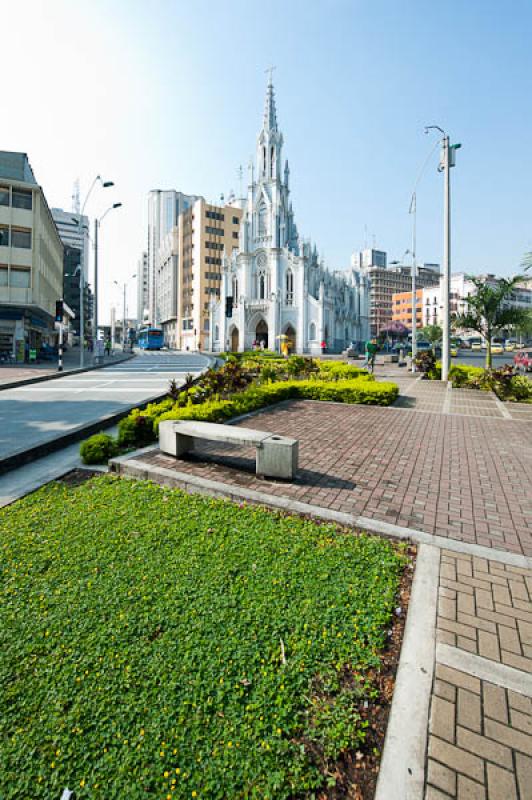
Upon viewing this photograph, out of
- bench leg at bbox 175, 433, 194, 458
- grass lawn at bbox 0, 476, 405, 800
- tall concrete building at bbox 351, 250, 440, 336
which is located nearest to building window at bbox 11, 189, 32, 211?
bench leg at bbox 175, 433, 194, 458

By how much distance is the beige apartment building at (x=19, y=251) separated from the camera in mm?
A: 31750

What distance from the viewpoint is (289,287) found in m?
63.1

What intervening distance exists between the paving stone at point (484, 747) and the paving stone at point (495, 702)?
7.1 inches

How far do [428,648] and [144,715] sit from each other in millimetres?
1843

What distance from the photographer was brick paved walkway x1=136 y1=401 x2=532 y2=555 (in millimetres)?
4863

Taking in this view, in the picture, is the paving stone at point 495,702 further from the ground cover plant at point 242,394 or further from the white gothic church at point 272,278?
the white gothic church at point 272,278

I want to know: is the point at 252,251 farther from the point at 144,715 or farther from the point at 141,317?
the point at 141,317

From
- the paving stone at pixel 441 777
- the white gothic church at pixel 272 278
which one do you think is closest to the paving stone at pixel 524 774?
the paving stone at pixel 441 777

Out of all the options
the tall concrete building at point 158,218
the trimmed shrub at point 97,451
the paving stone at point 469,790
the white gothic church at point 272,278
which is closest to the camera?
the paving stone at point 469,790

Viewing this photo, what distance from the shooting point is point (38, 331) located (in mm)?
41125

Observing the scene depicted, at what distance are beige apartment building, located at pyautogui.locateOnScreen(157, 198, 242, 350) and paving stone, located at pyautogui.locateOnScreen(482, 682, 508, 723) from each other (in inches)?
2972

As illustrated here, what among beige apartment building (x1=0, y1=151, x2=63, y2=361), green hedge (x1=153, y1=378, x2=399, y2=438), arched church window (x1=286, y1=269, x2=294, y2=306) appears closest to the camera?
green hedge (x1=153, y1=378, x2=399, y2=438)

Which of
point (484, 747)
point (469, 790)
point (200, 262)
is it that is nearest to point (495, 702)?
point (484, 747)

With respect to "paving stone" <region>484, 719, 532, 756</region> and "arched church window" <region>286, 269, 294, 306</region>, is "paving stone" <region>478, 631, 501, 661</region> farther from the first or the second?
"arched church window" <region>286, 269, 294, 306</region>
